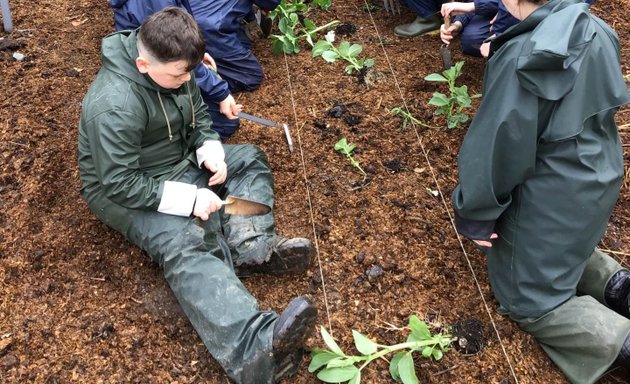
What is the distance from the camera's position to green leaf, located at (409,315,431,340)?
1.98 meters

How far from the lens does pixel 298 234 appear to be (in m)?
2.54

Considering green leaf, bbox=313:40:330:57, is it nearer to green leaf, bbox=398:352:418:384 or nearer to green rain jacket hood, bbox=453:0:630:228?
green rain jacket hood, bbox=453:0:630:228

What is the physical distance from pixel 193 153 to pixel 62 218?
0.67 meters

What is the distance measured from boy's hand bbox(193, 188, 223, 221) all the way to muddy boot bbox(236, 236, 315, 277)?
0.27m

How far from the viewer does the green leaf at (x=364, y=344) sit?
1.95 meters

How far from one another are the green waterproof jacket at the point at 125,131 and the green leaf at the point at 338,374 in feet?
2.90

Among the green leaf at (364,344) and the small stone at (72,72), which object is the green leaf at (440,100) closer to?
the green leaf at (364,344)

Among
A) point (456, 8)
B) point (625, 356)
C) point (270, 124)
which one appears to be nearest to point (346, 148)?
point (270, 124)

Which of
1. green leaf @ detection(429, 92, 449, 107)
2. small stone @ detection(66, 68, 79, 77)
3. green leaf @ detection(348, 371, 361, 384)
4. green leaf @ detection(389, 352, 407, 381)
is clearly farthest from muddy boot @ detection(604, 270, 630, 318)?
small stone @ detection(66, 68, 79, 77)

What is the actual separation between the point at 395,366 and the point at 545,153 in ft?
2.92

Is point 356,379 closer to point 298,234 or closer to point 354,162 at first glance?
point 298,234

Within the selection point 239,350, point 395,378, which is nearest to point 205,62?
point 239,350

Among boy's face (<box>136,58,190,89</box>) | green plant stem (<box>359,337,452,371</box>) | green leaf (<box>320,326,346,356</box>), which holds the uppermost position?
boy's face (<box>136,58,190,89</box>)

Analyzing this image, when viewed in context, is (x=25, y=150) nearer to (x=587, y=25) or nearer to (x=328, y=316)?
(x=328, y=316)
